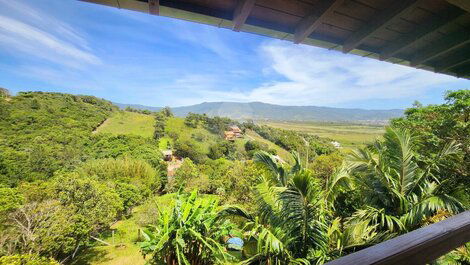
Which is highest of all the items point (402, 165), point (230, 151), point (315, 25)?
point (315, 25)

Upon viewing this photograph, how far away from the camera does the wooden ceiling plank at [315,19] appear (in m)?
1.20

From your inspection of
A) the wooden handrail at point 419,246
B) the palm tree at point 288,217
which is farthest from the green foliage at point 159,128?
the wooden handrail at point 419,246

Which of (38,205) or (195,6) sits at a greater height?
(195,6)

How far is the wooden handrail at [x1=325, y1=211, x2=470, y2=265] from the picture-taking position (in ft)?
2.08

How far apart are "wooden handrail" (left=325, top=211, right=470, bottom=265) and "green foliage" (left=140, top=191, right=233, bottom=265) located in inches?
204

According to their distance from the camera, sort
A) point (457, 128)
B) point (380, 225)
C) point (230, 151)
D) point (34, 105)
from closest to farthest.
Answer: point (380, 225) < point (457, 128) < point (34, 105) < point (230, 151)

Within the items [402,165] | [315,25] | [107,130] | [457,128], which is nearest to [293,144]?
[107,130]

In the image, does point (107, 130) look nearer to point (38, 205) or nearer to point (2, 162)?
point (2, 162)

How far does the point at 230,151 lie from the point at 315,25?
5763 centimetres

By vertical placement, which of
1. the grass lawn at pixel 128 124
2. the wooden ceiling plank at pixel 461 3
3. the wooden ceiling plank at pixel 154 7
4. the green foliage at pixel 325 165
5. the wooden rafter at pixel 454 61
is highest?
the wooden ceiling plank at pixel 461 3

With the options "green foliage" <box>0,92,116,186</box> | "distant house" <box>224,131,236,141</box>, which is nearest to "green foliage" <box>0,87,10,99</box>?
"green foliage" <box>0,92,116,186</box>

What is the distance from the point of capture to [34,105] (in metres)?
54.7

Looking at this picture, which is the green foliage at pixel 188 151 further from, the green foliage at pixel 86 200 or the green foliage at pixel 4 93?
the green foliage at pixel 4 93

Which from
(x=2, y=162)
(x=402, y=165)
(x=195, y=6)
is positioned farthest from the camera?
(x=2, y=162)
